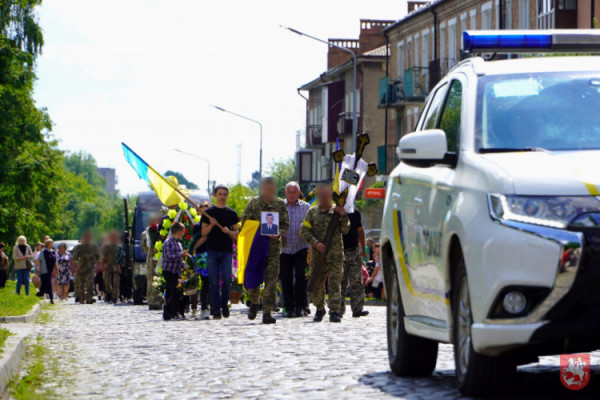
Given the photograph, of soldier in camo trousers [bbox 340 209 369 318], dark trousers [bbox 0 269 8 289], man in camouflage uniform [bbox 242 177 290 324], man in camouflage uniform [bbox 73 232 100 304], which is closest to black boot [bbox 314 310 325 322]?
man in camouflage uniform [bbox 242 177 290 324]

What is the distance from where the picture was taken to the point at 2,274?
39.6 metres

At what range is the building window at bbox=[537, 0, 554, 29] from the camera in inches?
1649

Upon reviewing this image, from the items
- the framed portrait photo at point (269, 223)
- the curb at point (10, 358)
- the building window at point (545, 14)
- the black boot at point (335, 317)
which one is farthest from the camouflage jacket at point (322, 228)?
the building window at point (545, 14)

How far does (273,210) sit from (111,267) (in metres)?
17.9

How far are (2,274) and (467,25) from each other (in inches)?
871

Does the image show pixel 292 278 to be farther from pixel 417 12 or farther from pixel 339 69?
pixel 339 69

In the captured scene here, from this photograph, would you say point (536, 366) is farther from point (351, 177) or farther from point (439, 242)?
point (351, 177)

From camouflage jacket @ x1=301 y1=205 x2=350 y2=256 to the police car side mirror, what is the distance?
10.5m

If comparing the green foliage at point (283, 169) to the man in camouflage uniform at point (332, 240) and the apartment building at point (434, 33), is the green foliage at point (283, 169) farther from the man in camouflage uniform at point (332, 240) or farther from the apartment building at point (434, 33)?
the man in camouflage uniform at point (332, 240)

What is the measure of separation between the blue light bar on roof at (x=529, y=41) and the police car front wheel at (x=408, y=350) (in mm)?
1767

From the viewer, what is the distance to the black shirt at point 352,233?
20250 mm

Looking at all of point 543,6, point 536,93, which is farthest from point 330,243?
point 543,6

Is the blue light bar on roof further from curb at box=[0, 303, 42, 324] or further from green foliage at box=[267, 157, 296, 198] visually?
green foliage at box=[267, 157, 296, 198]

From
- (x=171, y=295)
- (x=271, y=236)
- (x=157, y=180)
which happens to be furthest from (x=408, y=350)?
(x=157, y=180)
